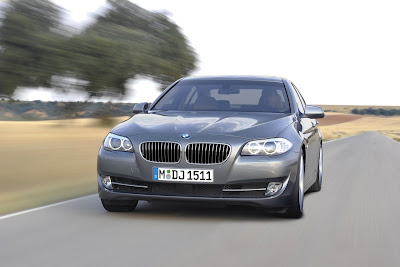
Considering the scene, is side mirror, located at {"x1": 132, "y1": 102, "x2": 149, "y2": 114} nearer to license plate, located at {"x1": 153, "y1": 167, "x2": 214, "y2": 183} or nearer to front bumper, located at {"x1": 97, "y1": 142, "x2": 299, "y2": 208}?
front bumper, located at {"x1": 97, "y1": 142, "x2": 299, "y2": 208}

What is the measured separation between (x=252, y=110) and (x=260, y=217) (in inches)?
57.3

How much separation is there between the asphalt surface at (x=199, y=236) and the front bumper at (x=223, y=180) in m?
0.26

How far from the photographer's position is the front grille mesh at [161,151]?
6781 millimetres

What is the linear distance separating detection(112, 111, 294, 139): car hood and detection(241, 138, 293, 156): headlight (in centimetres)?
7

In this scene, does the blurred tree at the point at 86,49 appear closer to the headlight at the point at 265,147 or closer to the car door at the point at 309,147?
the car door at the point at 309,147

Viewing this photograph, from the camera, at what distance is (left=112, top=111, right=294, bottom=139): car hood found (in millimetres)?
6938

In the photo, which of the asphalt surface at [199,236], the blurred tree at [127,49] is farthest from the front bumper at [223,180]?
the blurred tree at [127,49]

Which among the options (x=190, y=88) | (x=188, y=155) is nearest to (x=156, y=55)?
(x=190, y=88)

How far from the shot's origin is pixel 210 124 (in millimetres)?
7137

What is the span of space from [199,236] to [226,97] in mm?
2926

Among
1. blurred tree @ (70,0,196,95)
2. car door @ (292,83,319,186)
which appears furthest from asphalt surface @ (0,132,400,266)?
blurred tree @ (70,0,196,95)

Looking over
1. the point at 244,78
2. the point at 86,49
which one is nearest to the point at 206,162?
the point at 244,78

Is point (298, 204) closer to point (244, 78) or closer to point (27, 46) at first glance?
point (244, 78)

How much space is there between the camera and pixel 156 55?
32.1 m
